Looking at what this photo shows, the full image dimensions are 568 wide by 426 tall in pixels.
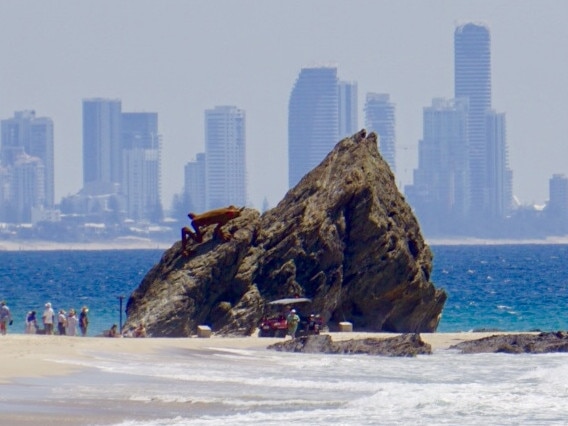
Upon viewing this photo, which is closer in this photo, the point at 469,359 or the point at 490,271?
the point at 469,359

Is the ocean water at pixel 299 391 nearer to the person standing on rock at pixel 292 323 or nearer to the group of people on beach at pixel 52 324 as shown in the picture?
the person standing on rock at pixel 292 323

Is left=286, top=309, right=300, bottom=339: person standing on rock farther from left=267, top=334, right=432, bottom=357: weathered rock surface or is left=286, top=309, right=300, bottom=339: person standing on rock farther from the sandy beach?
left=267, top=334, right=432, bottom=357: weathered rock surface

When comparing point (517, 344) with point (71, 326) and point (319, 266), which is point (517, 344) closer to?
point (319, 266)

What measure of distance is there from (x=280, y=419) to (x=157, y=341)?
1453cm

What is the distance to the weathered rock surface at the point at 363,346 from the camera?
37969 millimetres

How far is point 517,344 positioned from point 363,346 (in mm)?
4186

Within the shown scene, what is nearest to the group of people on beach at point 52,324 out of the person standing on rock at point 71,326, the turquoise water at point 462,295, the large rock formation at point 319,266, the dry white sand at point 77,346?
the person standing on rock at point 71,326

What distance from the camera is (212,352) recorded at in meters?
37.8

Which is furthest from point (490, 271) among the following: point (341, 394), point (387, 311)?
point (341, 394)

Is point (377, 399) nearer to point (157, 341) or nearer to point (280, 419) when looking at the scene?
point (280, 419)

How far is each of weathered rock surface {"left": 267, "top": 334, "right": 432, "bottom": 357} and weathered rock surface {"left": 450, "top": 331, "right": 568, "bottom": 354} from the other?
4.75 ft

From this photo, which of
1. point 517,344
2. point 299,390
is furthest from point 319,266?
point 299,390

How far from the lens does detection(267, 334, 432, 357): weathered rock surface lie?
125 ft

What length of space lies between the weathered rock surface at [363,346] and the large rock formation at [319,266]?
16.3 feet
